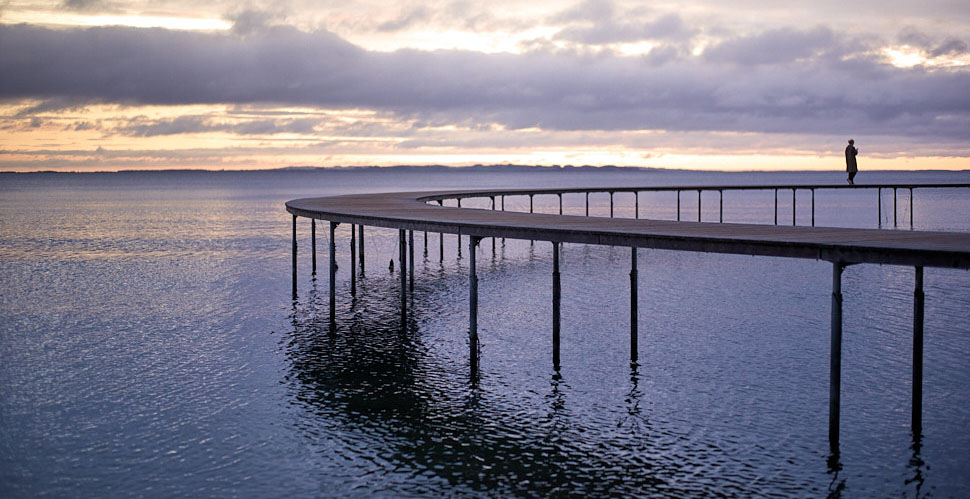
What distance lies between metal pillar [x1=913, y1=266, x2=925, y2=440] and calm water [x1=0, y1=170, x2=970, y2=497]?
213 mm

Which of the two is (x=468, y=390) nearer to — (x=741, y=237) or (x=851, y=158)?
(x=741, y=237)

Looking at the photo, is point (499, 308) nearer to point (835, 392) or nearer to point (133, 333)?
point (133, 333)

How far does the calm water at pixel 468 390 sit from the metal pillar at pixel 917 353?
0.70 feet

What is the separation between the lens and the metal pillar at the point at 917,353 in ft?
38.1

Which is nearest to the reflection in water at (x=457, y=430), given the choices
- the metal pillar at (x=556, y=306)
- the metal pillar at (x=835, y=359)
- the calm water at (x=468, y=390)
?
the calm water at (x=468, y=390)

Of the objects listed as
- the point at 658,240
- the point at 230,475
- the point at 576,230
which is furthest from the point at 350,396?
the point at 658,240

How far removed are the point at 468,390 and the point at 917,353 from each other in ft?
22.0

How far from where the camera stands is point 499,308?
21859 mm

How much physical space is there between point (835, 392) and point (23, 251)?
111 ft

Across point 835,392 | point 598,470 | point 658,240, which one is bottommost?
point 598,470

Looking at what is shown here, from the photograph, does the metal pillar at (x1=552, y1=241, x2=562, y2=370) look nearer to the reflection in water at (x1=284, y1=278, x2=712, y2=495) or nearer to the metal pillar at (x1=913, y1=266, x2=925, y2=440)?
the reflection in water at (x1=284, y1=278, x2=712, y2=495)

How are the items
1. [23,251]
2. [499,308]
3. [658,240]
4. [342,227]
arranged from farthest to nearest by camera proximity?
[342,227] < [23,251] < [499,308] < [658,240]

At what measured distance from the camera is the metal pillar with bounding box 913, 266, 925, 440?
1161 cm

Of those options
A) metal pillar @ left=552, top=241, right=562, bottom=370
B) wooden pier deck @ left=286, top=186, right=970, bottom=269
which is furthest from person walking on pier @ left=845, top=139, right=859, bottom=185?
metal pillar @ left=552, top=241, right=562, bottom=370
